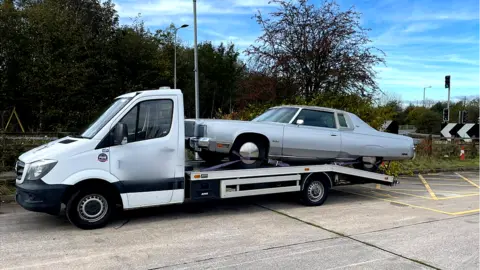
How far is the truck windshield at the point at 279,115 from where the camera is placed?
28.8 feet

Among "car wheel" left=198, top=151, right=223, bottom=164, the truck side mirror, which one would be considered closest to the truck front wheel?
the truck side mirror

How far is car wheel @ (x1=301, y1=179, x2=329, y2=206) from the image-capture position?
8781 mm

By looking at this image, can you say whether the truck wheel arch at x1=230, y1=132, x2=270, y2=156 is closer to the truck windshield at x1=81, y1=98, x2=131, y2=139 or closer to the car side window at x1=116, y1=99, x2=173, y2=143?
the car side window at x1=116, y1=99, x2=173, y2=143

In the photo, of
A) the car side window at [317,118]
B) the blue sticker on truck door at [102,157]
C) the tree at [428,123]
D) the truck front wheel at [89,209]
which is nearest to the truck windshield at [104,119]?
the blue sticker on truck door at [102,157]

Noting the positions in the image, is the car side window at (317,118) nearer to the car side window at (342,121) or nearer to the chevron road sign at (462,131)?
the car side window at (342,121)

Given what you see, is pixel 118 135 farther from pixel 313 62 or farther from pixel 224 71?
pixel 224 71

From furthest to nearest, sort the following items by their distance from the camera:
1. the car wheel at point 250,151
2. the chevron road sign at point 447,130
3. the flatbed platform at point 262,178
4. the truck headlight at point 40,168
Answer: the chevron road sign at point 447,130 < the car wheel at point 250,151 < the flatbed platform at point 262,178 < the truck headlight at point 40,168

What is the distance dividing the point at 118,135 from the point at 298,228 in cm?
343

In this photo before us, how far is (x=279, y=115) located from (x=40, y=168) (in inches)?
193

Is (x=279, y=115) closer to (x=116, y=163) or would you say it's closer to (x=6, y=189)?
(x=116, y=163)

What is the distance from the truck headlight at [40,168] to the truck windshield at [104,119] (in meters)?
0.74

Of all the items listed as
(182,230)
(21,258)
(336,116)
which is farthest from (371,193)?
(21,258)

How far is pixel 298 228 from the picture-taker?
6.96 meters

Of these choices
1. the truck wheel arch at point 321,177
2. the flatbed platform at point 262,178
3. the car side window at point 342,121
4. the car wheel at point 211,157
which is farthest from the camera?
the car side window at point 342,121
